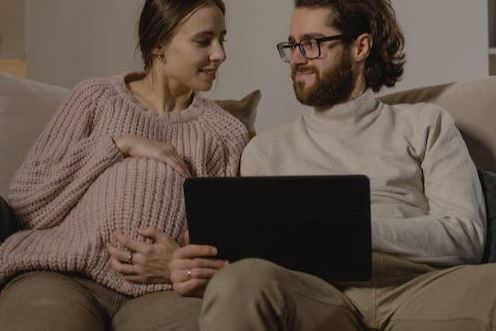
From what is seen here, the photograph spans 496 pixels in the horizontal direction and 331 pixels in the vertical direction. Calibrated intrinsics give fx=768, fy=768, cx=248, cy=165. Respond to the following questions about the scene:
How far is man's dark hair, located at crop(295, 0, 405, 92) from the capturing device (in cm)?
181

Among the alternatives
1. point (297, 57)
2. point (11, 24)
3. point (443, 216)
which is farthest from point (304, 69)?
point (11, 24)

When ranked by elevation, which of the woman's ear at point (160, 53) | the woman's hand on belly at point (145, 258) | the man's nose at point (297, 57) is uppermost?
the man's nose at point (297, 57)

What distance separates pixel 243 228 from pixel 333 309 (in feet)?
0.67

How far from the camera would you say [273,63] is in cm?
250

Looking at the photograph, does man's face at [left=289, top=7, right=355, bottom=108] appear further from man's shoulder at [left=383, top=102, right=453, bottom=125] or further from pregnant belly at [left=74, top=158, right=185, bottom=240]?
pregnant belly at [left=74, top=158, right=185, bottom=240]

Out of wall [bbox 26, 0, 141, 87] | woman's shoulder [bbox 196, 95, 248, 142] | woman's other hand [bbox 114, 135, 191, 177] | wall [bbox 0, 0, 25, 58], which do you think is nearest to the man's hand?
woman's shoulder [bbox 196, 95, 248, 142]

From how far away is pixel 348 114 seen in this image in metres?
Result: 1.73

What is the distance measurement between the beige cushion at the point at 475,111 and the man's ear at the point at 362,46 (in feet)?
0.59

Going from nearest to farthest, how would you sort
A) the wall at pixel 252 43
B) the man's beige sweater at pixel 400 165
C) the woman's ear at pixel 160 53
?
the man's beige sweater at pixel 400 165 < the woman's ear at pixel 160 53 < the wall at pixel 252 43

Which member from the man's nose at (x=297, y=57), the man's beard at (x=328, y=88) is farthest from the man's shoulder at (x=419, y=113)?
the man's nose at (x=297, y=57)

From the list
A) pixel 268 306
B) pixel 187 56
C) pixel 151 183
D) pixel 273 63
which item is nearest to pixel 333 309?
pixel 268 306

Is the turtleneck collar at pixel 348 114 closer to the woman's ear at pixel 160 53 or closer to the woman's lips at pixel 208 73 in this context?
the woman's lips at pixel 208 73

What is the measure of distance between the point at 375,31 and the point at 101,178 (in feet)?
2.46

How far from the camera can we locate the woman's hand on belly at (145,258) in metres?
1.53
